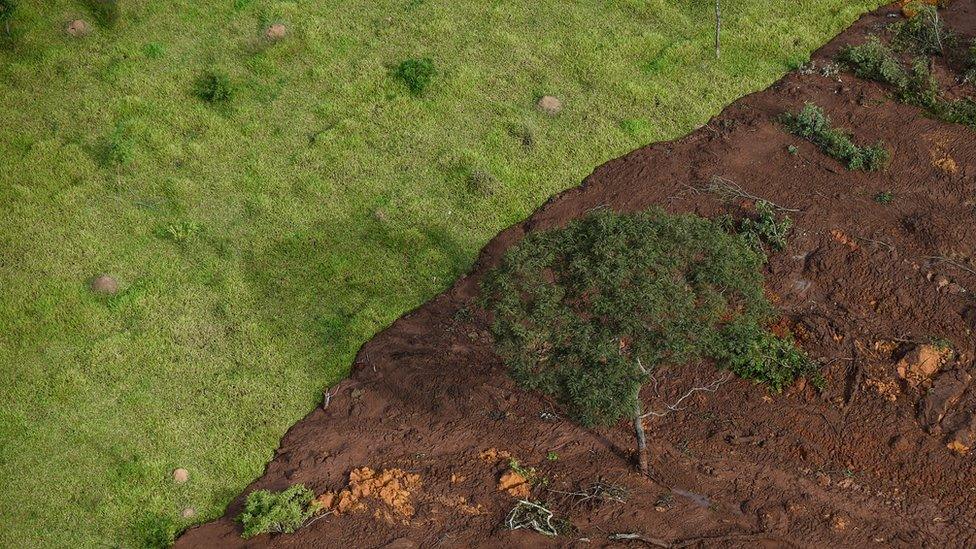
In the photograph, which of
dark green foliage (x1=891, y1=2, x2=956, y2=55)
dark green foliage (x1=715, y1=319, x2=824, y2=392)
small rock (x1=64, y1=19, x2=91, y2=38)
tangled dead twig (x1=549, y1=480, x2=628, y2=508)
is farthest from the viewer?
small rock (x1=64, y1=19, x2=91, y2=38)

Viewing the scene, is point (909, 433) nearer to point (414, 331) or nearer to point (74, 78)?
point (414, 331)

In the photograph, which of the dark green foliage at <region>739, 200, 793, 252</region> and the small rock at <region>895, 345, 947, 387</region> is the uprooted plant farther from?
the dark green foliage at <region>739, 200, 793, 252</region>

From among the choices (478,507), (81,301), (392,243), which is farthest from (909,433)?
(81,301)

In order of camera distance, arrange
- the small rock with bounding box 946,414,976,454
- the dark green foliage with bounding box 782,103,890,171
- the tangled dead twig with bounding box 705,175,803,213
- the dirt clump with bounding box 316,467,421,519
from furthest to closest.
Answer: the dark green foliage with bounding box 782,103,890,171 < the tangled dead twig with bounding box 705,175,803,213 < the small rock with bounding box 946,414,976,454 < the dirt clump with bounding box 316,467,421,519

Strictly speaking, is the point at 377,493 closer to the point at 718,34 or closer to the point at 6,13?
the point at 718,34

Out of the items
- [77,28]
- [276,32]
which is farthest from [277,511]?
[77,28]

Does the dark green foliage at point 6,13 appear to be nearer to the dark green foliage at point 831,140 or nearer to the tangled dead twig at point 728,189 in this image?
the tangled dead twig at point 728,189

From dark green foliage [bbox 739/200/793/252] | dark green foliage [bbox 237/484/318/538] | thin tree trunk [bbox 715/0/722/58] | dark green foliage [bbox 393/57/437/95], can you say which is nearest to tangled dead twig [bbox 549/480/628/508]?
dark green foliage [bbox 237/484/318/538]

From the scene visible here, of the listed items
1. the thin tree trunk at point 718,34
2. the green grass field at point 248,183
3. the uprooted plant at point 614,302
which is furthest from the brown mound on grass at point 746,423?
the thin tree trunk at point 718,34
